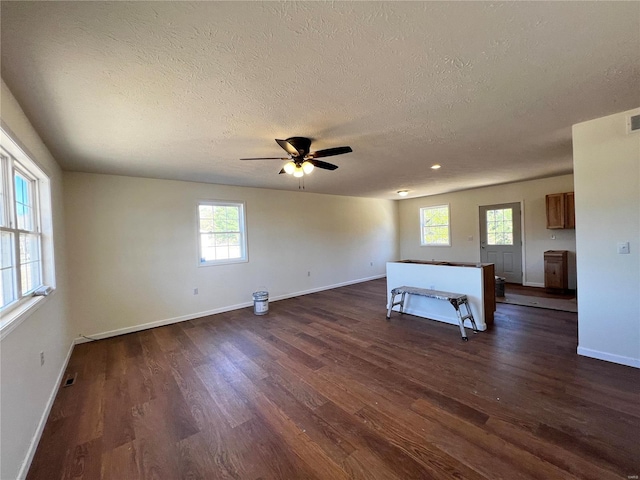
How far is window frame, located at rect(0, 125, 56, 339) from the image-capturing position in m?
1.78

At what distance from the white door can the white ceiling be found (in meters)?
3.60

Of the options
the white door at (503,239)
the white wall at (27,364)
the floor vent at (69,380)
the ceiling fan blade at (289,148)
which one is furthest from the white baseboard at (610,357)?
the floor vent at (69,380)

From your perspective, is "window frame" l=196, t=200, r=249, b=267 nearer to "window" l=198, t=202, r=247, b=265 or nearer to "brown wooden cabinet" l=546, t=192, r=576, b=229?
"window" l=198, t=202, r=247, b=265

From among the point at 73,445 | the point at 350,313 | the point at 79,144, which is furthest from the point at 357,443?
the point at 79,144

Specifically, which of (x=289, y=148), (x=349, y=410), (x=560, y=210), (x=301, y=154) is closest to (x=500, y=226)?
(x=560, y=210)

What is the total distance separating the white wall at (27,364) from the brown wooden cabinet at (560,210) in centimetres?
776

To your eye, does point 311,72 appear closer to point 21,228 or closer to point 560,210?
point 21,228

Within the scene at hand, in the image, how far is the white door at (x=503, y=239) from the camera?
6235 mm

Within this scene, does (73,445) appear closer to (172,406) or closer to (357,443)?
(172,406)

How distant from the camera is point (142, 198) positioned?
429 cm

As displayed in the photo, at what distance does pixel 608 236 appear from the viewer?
104 inches

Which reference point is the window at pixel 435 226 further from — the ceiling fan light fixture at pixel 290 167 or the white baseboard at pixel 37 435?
the white baseboard at pixel 37 435

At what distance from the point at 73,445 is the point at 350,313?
3.62m

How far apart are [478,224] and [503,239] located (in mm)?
673
